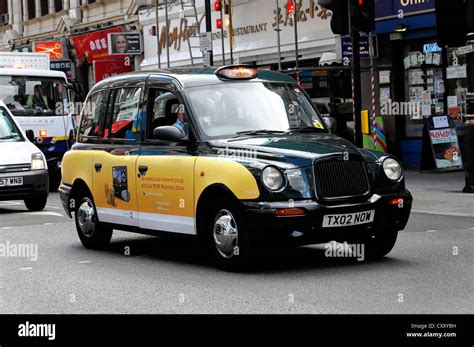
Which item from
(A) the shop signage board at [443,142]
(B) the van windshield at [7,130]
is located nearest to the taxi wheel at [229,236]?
(B) the van windshield at [7,130]

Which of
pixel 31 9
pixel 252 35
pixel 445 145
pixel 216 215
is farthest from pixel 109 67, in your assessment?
pixel 216 215

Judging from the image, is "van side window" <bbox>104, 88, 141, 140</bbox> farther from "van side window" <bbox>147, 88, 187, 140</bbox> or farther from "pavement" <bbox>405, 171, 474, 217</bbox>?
"pavement" <bbox>405, 171, 474, 217</bbox>

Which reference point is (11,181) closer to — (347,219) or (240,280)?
(240,280)

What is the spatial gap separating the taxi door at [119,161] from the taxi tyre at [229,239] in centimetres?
146

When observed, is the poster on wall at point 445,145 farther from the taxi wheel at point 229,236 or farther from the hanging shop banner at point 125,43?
the hanging shop banner at point 125,43

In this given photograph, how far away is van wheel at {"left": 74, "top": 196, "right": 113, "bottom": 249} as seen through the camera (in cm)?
1225

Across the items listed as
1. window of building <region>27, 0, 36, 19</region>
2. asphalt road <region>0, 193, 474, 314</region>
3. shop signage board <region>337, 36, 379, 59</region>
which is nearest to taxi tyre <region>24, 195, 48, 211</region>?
asphalt road <region>0, 193, 474, 314</region>

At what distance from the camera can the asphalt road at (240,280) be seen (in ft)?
26.9

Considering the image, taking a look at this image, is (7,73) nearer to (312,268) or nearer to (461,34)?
(461,34)

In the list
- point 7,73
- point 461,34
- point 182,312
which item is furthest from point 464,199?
point 7,73

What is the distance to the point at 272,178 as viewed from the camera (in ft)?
31.4

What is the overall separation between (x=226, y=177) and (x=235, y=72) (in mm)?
1569

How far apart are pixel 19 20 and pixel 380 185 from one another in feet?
143

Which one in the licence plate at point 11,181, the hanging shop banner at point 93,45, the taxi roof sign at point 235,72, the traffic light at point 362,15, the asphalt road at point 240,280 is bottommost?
the asphalt road at point 240,280
